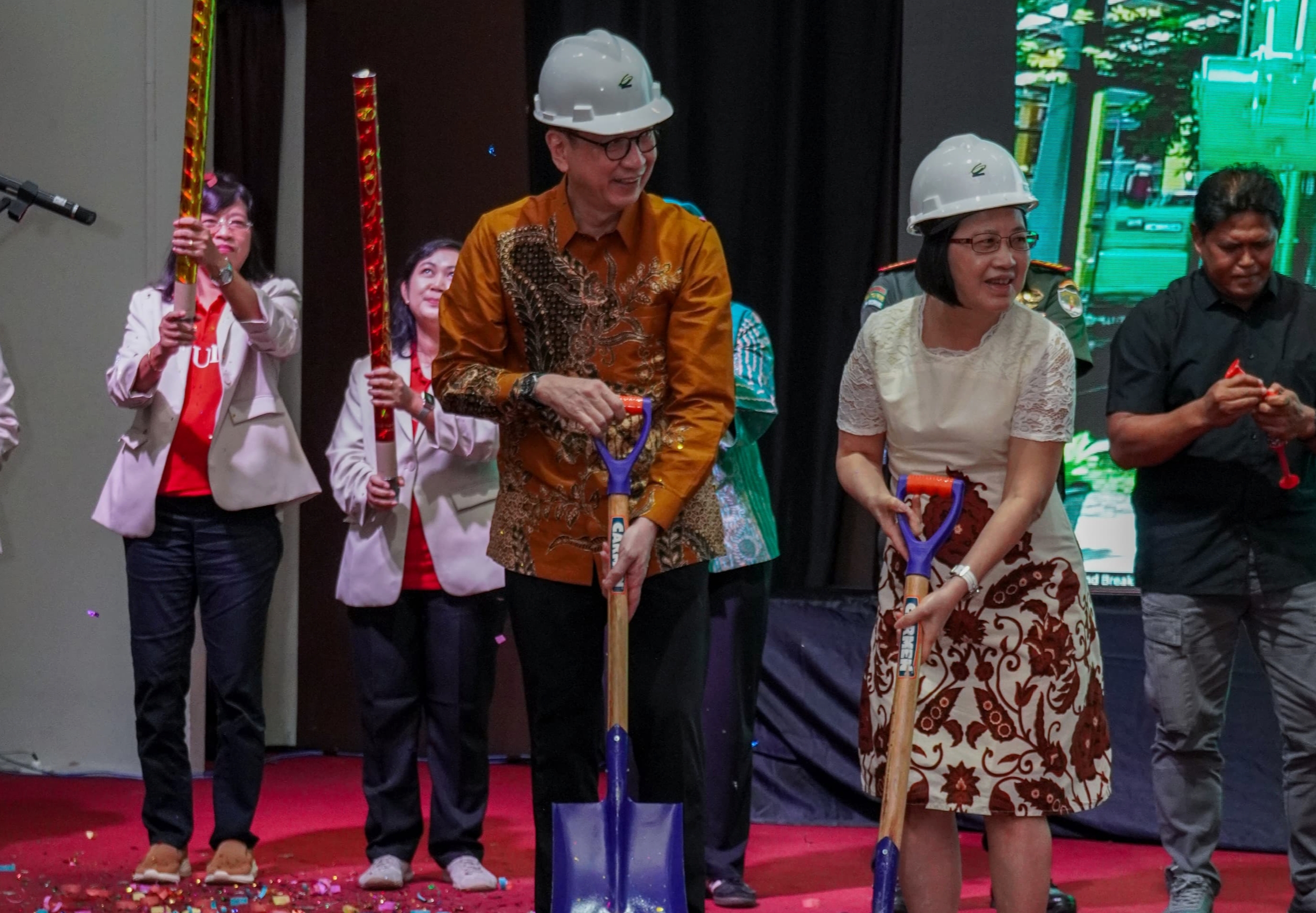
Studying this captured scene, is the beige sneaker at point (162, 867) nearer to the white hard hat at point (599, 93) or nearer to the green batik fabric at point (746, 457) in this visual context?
the green batik fabric at point (746, 457)

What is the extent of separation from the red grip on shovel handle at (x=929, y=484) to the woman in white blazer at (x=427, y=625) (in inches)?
56.2

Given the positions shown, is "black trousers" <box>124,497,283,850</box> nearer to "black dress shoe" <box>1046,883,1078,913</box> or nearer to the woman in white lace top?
the woman in white lace top

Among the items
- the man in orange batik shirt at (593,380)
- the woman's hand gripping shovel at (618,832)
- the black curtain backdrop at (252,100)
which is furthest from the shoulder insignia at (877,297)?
the black curtain backdrop at (252,100)

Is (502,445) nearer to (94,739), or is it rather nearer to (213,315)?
(213,315)

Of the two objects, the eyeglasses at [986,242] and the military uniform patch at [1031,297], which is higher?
the eyeglasses at [986,242]

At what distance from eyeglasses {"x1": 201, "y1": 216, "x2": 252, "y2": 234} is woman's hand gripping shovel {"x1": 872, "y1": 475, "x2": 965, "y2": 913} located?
194 cm

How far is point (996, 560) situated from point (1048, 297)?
1208 millimetres

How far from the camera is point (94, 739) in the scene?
489 cm

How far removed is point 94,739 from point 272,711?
2.31 feet

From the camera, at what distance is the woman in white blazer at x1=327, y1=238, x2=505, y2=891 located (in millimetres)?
3645

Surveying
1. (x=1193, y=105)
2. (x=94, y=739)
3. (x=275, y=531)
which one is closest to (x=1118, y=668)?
(x=1193, y=105)

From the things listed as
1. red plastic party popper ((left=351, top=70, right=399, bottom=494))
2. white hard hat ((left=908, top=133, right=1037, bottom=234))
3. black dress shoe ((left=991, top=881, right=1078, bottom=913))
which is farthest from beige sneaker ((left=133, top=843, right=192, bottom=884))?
white hard hat ((left=908, top=133, right=1037, bottom=234))

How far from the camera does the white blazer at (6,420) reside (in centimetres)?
380

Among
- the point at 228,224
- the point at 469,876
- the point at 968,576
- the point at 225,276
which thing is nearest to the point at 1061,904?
the point at 469,876
